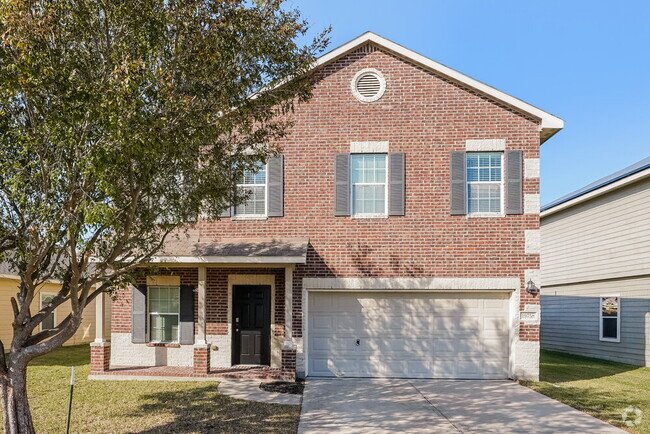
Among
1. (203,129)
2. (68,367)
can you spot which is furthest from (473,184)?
(68,367)

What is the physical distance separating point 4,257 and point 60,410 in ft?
11.4

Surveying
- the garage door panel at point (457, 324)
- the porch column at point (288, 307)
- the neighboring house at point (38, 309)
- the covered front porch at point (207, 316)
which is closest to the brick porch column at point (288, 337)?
the porch column at point (288, 307)

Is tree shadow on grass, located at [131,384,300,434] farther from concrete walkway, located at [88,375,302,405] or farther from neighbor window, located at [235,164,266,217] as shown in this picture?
neighbor window, located at [235,164,266,217]

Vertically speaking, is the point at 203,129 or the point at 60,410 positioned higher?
the point at 203,129

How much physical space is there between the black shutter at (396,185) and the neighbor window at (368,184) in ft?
0.66

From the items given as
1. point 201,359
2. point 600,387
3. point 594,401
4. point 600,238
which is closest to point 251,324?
point 201,359

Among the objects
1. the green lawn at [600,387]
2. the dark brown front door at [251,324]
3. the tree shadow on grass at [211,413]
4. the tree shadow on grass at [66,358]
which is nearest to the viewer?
the tree shadow on grass at [211,413]

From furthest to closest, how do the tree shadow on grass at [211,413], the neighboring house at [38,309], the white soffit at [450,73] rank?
1. the neighboring house at [38,309]
2. the white soffit at [450,73]
3. the tree shadow on grass at [211,413]

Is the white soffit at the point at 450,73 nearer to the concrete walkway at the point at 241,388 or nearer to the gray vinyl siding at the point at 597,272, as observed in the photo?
the gray vinyl siding at the point at 597,272

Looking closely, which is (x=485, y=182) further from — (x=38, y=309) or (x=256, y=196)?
(x=38, y=309)

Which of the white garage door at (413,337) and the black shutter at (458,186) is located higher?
the black shutter at (458,186)

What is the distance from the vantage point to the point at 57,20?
5301 mm

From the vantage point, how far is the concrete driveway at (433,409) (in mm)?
7434

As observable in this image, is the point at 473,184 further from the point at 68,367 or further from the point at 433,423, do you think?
the point at 68,367
